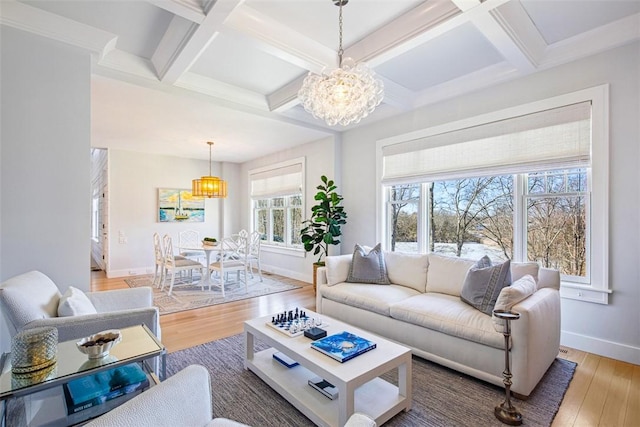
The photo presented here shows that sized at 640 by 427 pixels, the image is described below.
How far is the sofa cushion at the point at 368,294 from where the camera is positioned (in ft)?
9.45

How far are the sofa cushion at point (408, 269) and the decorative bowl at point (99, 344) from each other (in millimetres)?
2700

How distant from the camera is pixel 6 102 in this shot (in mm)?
2324

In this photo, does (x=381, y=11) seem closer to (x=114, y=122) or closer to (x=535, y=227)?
(x=535, y=227)

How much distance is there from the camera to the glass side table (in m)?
1.23

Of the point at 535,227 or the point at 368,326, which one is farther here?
the point at 535,227

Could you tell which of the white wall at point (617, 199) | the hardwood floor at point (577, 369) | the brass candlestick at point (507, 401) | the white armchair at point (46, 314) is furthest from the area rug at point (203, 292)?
the white wall at point (617, 199)

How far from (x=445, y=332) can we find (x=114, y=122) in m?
4.98

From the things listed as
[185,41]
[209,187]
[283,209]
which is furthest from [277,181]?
[185,41]

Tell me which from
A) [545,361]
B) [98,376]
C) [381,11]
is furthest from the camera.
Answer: [381,11]

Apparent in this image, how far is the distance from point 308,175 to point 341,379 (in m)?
4.38

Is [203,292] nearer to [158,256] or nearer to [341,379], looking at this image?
[158,256]

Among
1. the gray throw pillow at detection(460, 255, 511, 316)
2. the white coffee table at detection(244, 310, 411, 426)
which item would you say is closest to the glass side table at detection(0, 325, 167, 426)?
the white coffee table at detection(244, 310, 411, 426)

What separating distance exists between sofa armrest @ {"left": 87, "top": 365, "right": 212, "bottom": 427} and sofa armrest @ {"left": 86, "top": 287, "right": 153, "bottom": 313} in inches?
67.5

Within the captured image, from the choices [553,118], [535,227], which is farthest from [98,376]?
[553,118]
